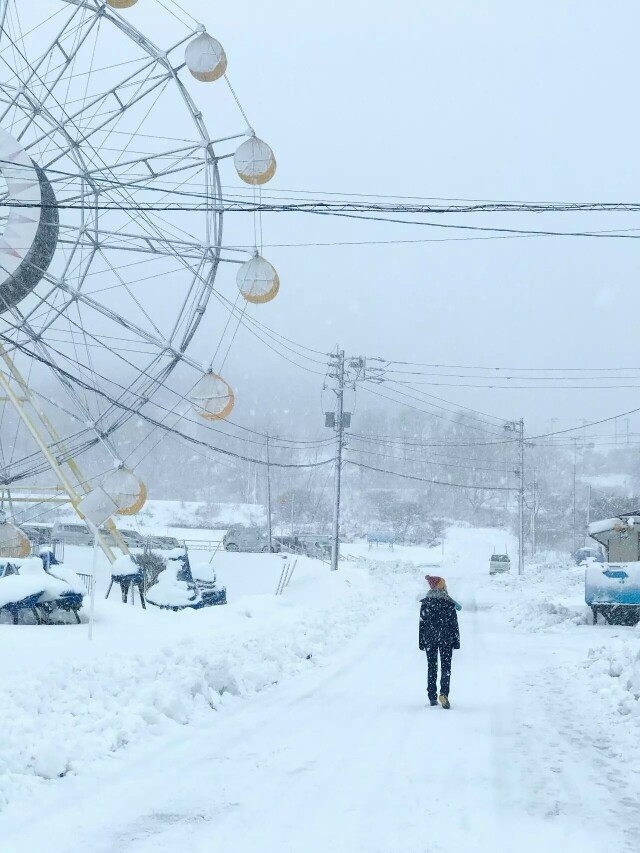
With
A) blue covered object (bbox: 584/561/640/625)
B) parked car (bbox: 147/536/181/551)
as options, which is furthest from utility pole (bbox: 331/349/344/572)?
blue covered object (bbox: 584/561/640/625)

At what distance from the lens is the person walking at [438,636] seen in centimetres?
1059

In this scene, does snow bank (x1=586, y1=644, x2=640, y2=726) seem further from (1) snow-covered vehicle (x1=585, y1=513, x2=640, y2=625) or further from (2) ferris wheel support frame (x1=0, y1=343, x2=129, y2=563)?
(2) ferris wheel support frame (x1=0, y1=343, x2=129, y2=563)

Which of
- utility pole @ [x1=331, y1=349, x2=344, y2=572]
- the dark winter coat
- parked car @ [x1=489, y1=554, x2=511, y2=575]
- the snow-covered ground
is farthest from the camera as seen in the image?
parked car @ [x1=489, y1=554, x2=511, y2=575]

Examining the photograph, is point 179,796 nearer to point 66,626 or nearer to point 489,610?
point 66,626

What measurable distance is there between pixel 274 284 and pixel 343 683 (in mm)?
9509

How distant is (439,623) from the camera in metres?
10.7

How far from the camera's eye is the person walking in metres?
10.6

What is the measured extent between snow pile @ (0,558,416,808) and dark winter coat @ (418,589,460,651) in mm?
2355

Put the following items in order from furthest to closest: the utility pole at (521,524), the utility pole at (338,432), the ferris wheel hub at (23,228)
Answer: the utility pole at (521,524), the utility pole at (338,432), the ferris wheel hub at (23,228)

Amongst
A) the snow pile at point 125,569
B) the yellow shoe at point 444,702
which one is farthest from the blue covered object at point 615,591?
the yellow shoe at point 444,702

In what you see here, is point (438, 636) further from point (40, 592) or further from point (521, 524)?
point (521, 524)

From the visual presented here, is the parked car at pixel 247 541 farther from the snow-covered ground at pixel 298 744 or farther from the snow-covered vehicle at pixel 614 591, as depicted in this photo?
the snow-covered ground at pixel 298 744

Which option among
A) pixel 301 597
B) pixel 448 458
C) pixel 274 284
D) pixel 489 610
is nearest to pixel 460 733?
pixel 274 284

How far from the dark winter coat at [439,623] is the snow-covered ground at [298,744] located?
2.49 ft
